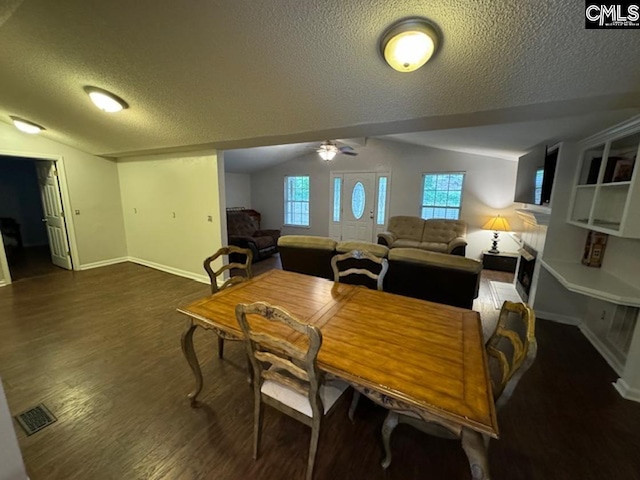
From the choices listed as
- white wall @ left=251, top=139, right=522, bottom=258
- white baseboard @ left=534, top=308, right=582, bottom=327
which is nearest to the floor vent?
white baseboard @ left=534, top=308, right=582, bottom=327

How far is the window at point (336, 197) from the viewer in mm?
6852

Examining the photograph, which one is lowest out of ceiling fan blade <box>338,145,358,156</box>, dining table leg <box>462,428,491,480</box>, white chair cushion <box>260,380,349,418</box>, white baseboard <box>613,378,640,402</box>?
white baseboard <box>613,378,640,402</box>

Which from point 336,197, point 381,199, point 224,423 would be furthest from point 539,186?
point 336,197

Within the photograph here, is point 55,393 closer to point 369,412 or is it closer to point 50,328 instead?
point 50,328

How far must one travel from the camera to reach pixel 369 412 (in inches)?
71.1

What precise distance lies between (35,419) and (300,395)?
6.08 ft

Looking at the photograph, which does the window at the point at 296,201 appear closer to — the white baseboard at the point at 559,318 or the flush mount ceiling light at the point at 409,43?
the white baseboard at the point at 559,318

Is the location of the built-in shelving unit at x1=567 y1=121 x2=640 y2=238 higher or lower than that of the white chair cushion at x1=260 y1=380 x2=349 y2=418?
higher

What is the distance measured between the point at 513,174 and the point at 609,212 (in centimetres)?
309

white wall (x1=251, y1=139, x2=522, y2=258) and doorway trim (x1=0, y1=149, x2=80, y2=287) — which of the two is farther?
white wall (x1=251, y1=139, x2=522, y2=258)

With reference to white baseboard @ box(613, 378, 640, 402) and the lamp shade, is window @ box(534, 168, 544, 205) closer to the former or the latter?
the lamp shade

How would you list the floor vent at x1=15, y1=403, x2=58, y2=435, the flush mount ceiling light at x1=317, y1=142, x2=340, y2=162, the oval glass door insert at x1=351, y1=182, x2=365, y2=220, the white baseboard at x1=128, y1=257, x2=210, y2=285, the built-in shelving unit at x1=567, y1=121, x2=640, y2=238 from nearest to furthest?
the floor vent at x1=15, y1=403, x2=58, y2=435 < the built-in shelving unit at x1=567, y1=121, x2=640, y2=238 < the white baseboard at x1=128, y1=257, x2=210, y2=285 < the flush mount ceiling light at x1=317, y1=142, x2=340, y2=162 < the oval glass door insert at x1=351, y1=182, x2=365, y2=220

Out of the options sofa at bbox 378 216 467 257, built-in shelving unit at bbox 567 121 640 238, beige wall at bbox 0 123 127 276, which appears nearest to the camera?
built-in shelving unit at bbox 567 121 640 238

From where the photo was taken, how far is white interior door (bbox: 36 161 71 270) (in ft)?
14.5
